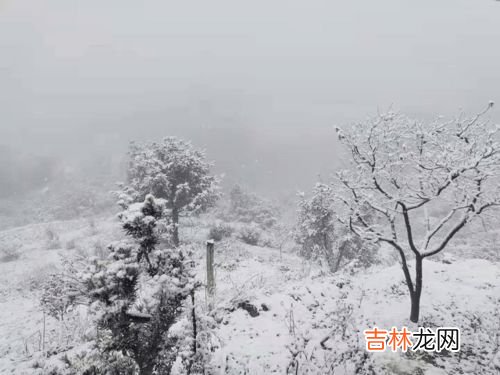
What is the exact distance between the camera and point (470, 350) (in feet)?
20.7

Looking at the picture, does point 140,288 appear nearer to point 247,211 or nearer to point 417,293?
point 417,293

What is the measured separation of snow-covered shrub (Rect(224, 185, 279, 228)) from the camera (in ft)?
117

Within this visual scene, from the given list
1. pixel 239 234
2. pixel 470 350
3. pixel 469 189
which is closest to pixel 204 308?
pixel 470 350

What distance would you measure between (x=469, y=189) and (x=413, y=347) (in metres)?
3.63

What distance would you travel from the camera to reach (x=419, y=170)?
22.6 ft

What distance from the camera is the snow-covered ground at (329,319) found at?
5.86 meters

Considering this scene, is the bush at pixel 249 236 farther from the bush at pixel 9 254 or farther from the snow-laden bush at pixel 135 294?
the snow-laden bush at pixel 135 294

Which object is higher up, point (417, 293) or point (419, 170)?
point (419, 170)

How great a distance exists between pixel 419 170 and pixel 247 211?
3006 cm

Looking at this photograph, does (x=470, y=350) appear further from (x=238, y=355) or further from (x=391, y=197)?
(x=238, y=355)

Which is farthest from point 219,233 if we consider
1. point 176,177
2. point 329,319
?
point 329,319

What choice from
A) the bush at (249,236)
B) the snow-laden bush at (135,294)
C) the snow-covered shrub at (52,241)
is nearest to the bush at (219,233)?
the bush at (249,236)

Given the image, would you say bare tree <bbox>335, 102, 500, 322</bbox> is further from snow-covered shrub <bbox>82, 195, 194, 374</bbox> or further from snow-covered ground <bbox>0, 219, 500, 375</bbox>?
snow-covered shrub <bbox>82, 195, 194, 374</bbox>

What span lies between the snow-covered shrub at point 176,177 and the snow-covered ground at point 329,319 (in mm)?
8251
